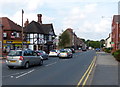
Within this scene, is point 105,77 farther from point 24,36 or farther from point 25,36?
point 25,36

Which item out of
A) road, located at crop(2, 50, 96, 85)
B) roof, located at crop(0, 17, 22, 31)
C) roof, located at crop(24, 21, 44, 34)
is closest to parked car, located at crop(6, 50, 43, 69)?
road, located at crop(2, 50, 96, 85)

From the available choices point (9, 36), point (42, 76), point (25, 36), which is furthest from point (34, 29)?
point (42, 76)

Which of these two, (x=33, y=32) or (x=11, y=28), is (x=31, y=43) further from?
(x=11, y=28)

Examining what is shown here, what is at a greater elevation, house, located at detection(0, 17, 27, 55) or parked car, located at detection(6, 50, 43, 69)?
house, located at detection(0, 17, 27, 55)

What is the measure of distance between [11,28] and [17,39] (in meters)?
3.18

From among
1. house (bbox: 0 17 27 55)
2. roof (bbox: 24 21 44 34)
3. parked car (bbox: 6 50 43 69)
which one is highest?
roof (bbox: 24 21 44 34)

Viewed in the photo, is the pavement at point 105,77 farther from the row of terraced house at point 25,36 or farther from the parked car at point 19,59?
the row of terraced house at point 25,36

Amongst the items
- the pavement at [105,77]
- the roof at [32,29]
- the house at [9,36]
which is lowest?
the pavement at [105,77]

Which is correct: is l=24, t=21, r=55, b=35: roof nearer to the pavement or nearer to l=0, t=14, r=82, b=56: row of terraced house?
l=0, t=14, r=82, b=56: row of terraced house

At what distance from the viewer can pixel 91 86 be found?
9.01 metres

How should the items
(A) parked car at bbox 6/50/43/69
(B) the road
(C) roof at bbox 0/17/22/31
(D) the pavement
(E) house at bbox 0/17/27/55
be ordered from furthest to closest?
(C) roof at bbox 0/17/22/31 < (E) house at bbox 0/17/27/55 < (A) parked car at bbox 6/50/43/69 < (B) the road < (D) the pavement

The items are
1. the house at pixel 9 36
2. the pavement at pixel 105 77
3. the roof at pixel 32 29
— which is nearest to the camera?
the pavement at pixel 105 77

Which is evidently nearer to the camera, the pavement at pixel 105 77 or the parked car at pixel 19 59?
the pavement at pixel 105 77

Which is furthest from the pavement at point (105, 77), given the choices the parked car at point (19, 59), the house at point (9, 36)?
the house at point (9, 36)
